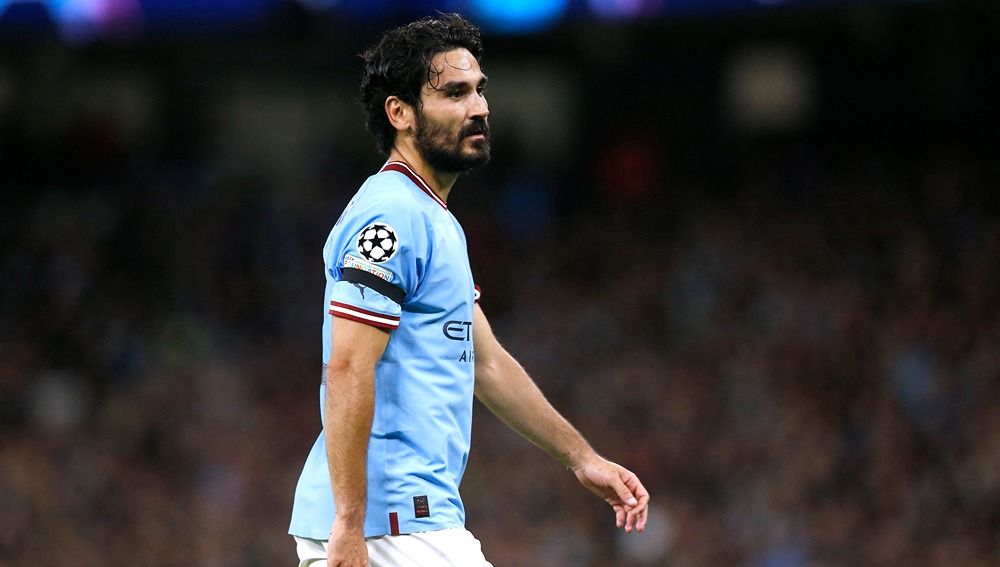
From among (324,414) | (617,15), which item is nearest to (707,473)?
(617,15)

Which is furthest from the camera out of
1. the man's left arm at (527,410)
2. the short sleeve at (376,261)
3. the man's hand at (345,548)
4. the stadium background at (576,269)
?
the stadium background at (576,269)

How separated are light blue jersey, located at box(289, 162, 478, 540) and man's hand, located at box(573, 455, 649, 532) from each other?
52 cm

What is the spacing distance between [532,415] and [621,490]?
0.36m

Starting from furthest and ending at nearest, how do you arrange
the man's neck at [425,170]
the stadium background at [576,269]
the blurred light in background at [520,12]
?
1. the blurred light in background at [520,12]
2. the stadium background at [576,269]
3. the man's neck at [425,170]

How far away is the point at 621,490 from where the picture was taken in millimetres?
4289

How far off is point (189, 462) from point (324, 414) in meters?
11.0

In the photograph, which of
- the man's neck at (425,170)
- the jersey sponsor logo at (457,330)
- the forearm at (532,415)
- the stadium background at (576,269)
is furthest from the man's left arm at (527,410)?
the stadium background at (576,269)

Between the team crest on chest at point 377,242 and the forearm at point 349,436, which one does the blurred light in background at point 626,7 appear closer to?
the team crest on chest at point 377,242

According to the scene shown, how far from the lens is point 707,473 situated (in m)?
12.5

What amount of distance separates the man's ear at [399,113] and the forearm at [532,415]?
0.81m

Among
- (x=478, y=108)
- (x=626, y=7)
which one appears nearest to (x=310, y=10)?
(x=626, y=7)

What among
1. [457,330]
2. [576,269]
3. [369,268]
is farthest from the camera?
[576,269]

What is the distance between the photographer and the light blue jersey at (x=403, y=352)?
12.3 ft

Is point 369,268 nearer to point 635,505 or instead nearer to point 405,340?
point 405,340
